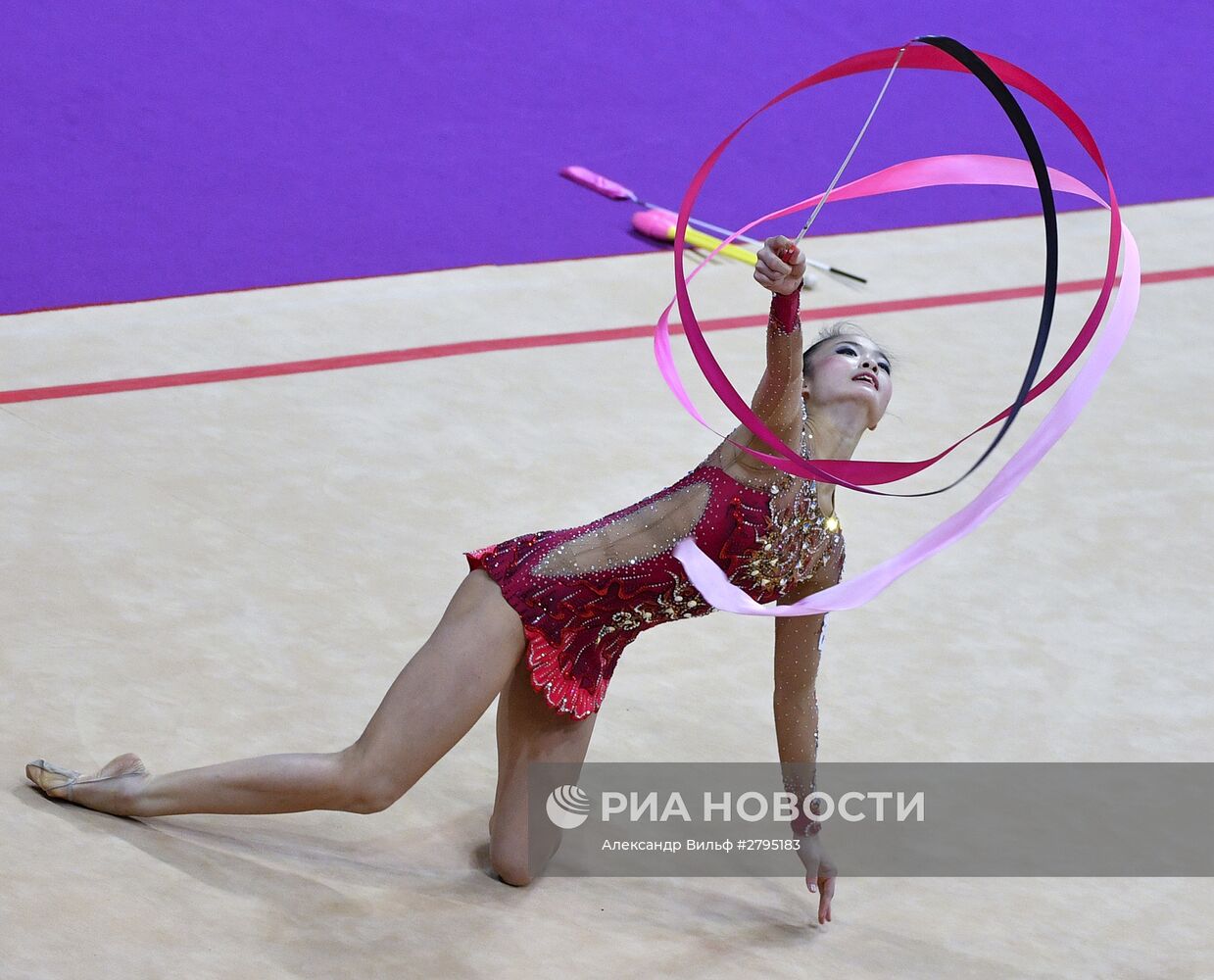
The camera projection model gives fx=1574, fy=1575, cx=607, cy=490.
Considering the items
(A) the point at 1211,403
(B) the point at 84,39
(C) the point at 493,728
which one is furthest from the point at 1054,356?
(B) the point at 84,39

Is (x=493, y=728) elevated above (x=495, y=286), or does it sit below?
below

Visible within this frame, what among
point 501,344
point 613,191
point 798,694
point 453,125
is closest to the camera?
point 798,694

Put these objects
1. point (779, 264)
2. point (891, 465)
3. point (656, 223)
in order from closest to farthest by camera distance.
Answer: point (779, 264)
point (891, 465)
point (656, 223)

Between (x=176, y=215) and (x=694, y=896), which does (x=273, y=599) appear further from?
(x=176, y=215)

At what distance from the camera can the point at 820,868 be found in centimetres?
251

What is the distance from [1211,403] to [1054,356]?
1.44 ft

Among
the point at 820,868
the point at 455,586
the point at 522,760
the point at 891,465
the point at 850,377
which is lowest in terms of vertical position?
the point at 820,868

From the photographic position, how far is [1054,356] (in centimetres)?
446

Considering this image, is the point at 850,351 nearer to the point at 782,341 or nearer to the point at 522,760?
the point at 782,341

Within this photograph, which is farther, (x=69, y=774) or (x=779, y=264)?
(x=69, y=774)

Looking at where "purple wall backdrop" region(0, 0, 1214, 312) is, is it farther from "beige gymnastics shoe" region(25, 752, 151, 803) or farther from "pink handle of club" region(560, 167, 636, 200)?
"beige gymnastics shoe" region(25, 752, 151, 803)

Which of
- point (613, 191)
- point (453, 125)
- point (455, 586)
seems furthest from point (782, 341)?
point (453, 125)

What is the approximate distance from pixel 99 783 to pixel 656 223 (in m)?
2.96

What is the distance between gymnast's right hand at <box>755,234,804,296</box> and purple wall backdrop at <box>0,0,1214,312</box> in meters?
2.84
